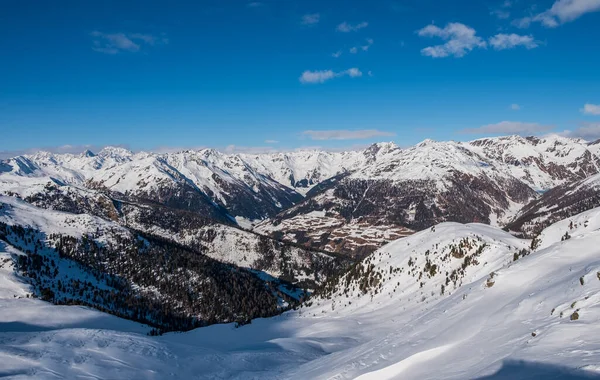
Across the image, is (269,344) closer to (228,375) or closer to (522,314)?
(228,375)

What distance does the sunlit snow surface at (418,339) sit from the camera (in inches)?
646

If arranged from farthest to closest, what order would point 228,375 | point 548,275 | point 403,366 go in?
point 228,375 → point 548,275 → point 403,366

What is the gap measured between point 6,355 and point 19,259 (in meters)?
170

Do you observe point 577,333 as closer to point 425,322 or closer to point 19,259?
point 425,322

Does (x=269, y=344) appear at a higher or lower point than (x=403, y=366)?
lower

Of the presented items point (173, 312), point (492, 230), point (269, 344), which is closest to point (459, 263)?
point (492, 230)

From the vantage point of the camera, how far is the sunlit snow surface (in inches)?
646

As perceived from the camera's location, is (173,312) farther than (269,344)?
Yes

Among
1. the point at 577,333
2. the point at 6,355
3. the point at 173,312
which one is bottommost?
the point at 173,312

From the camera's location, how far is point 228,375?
32625mm

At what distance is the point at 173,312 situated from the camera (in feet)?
580

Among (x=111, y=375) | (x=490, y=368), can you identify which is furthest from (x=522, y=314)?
(x=111, y=375)

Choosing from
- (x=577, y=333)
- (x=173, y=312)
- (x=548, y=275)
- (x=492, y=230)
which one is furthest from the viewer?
(x=173, y=312)

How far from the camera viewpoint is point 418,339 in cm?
2495
